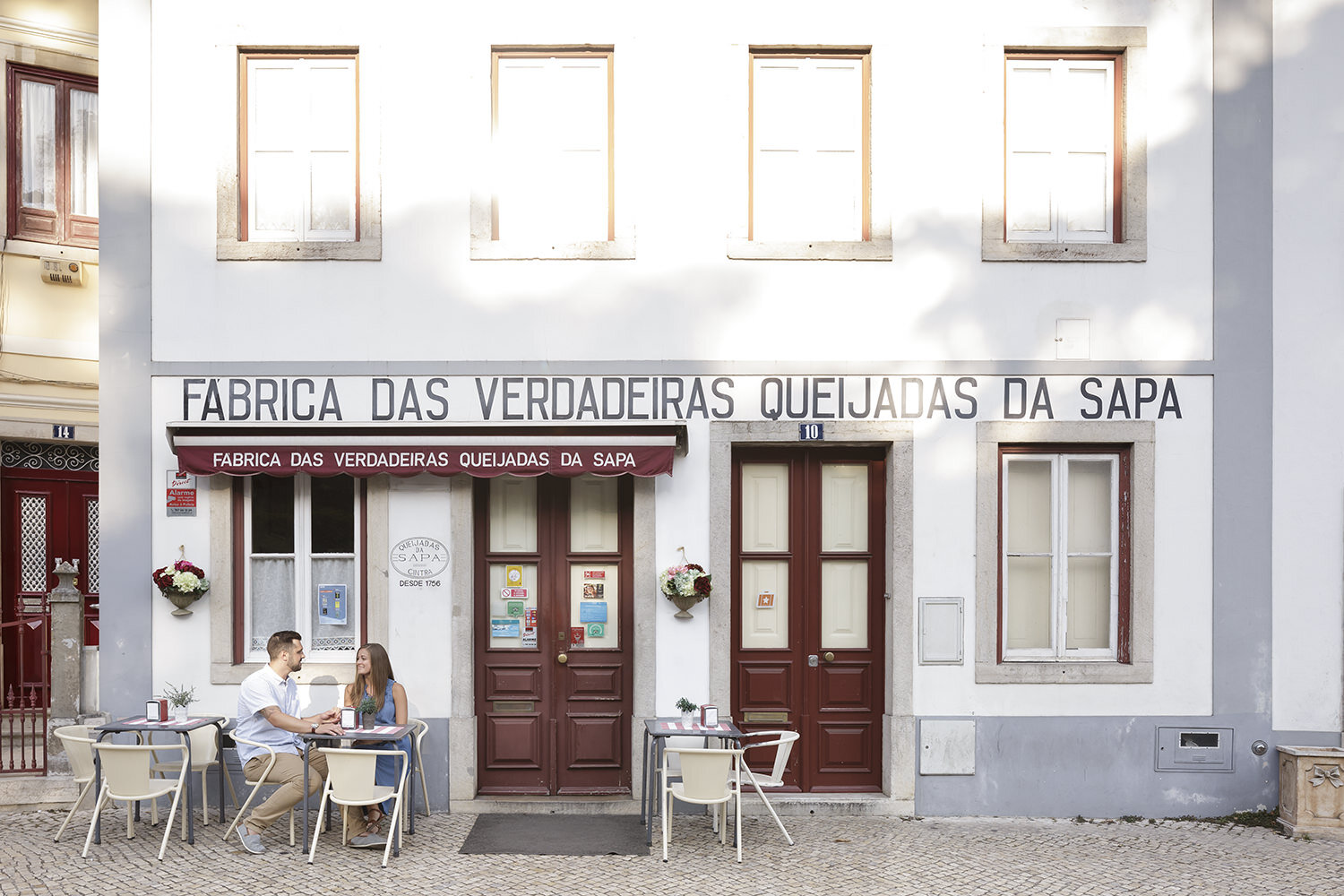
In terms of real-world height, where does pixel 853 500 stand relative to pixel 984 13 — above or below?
below

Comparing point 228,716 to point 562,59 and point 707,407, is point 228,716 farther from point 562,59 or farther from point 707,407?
point 562,59

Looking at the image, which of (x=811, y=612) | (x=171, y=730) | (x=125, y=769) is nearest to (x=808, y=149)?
(x=811, y=612)

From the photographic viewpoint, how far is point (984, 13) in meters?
7.37

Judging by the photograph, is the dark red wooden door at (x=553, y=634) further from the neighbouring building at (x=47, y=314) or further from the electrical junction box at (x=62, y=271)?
the electrical junction box at (x=62, y=271)

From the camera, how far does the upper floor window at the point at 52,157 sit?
9.70 m

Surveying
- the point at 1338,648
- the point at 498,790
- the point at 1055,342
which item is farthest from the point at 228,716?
the point at 1338,648

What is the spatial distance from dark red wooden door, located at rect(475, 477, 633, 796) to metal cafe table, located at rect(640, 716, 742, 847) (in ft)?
1.50

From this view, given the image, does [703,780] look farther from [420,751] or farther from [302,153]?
[302,153]

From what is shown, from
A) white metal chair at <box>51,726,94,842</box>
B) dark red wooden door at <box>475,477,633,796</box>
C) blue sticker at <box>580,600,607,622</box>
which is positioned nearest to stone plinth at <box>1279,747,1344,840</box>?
dark red wooden door at <box>475,477,633,796</box>

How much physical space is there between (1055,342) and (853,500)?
197cm

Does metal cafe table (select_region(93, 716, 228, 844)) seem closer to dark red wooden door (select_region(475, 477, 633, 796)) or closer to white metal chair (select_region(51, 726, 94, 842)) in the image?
white metal chair (select_region(51, 726, 94, 842))

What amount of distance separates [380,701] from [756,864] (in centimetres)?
276

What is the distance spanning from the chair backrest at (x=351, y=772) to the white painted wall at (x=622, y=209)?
9.62ft

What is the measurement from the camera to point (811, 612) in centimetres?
757
